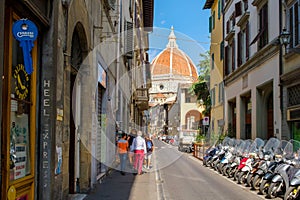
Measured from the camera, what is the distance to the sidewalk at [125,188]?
1120 cm

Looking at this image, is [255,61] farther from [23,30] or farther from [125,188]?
[23,30]

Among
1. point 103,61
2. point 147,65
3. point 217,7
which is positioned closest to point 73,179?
point 103,61

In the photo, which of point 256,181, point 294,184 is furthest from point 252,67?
point 294,184

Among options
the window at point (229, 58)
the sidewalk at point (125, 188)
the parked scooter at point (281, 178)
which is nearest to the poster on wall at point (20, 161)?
the sidewalk at point (125, 188)

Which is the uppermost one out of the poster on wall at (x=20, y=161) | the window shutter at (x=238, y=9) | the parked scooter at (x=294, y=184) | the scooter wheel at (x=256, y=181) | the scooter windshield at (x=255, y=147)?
the window shutter at (x=238, y=9)

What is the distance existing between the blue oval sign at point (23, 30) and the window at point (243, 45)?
20.8 m

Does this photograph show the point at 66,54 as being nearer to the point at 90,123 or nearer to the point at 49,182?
the point at 49,182

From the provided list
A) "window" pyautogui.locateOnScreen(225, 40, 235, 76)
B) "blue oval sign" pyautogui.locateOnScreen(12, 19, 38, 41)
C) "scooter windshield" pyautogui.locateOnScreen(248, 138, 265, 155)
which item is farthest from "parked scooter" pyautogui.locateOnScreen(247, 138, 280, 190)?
"window" pyautogui.locateOnScreen(225, 40, 235, 76)

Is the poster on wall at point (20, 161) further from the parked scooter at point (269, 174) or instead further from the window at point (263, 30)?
the window at point (263, 30)

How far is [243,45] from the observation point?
26672mm

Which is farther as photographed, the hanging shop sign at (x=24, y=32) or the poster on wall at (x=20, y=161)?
the poster on wall at (x=20, y=161)

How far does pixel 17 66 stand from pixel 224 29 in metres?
28.2

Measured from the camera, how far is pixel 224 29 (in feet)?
108

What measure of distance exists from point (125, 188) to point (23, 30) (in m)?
7.98
